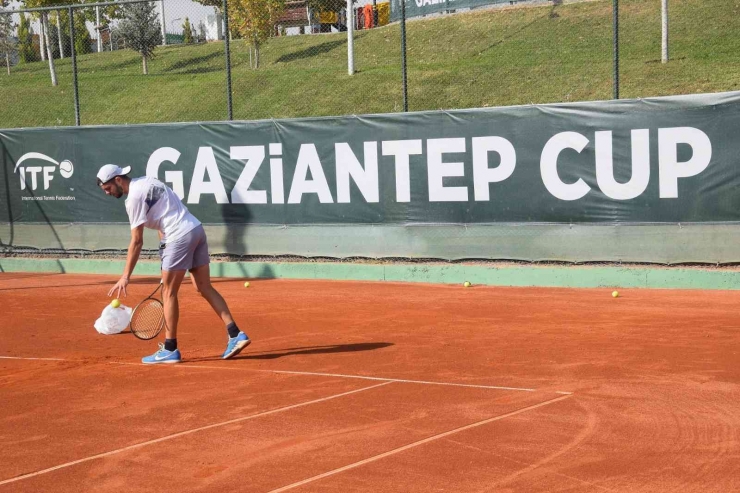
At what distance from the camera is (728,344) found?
26.8 feet

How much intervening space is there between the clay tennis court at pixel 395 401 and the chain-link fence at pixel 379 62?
14.8 m

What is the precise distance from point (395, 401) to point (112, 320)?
3388 millimetres

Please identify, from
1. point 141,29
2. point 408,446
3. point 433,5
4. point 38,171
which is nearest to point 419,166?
point 38,171

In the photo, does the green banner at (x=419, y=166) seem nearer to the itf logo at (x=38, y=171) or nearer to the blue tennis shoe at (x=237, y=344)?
the itf logo at (x=38, y=171)

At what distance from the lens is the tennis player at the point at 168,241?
7.85 m

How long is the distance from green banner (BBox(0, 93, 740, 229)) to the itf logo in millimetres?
24

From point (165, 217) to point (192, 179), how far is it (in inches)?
284

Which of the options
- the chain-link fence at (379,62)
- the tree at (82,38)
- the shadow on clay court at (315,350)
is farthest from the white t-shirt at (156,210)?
the tree at (82,38)

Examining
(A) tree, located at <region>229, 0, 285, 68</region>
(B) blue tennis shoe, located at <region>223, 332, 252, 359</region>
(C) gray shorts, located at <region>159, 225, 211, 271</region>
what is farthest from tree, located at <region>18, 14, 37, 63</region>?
(B) blue tennis shoe, located at <region>223, 332, 252, 359</region>

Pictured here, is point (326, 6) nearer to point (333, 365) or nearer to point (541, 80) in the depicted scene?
point (541, 80)

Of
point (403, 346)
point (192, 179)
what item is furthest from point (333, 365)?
point (192, 179)

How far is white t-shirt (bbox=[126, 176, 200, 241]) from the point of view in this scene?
7.88m

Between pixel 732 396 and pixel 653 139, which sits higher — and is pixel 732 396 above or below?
below

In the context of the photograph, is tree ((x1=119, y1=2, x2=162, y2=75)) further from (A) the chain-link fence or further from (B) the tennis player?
(B) the tennis player
